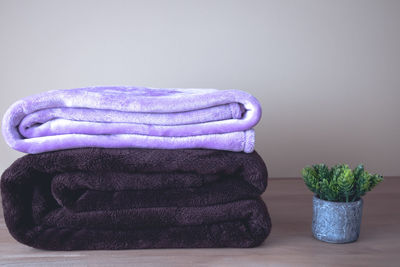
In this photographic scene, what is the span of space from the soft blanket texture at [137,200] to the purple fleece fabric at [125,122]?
0.07 feet

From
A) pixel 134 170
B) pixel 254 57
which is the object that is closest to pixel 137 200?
pixel 134 170

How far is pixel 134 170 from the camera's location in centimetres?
78

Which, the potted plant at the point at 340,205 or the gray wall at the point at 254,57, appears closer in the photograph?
the potted plant at the point at 340,205

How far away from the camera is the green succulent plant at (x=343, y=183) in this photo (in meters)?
0.78

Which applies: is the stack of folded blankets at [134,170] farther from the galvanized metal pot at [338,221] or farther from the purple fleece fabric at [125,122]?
the galvanized metal pot at [338,221]

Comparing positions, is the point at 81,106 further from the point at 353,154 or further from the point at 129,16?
the point at 353,154

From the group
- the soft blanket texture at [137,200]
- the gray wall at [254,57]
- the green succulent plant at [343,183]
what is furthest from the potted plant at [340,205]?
the gray wall at [254,57]

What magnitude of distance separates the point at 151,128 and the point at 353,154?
75 centimetres

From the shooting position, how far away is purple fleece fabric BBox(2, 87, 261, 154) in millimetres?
767

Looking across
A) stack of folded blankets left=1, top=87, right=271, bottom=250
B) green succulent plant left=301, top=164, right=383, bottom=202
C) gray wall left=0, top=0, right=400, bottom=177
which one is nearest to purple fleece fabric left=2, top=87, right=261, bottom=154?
stack of folded blankets left=1, top=87, right=271, bottom=250

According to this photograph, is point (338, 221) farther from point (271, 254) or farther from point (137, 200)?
point (137, 200)

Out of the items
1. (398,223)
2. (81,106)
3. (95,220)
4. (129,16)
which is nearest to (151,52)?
(129,16)

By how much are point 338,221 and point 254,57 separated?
1.89 feet

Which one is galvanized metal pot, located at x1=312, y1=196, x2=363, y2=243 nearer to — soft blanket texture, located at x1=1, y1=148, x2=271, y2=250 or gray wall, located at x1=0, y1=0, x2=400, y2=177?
soft blanket texture, located at x1=1, y1=148, x2=271, y2=250
